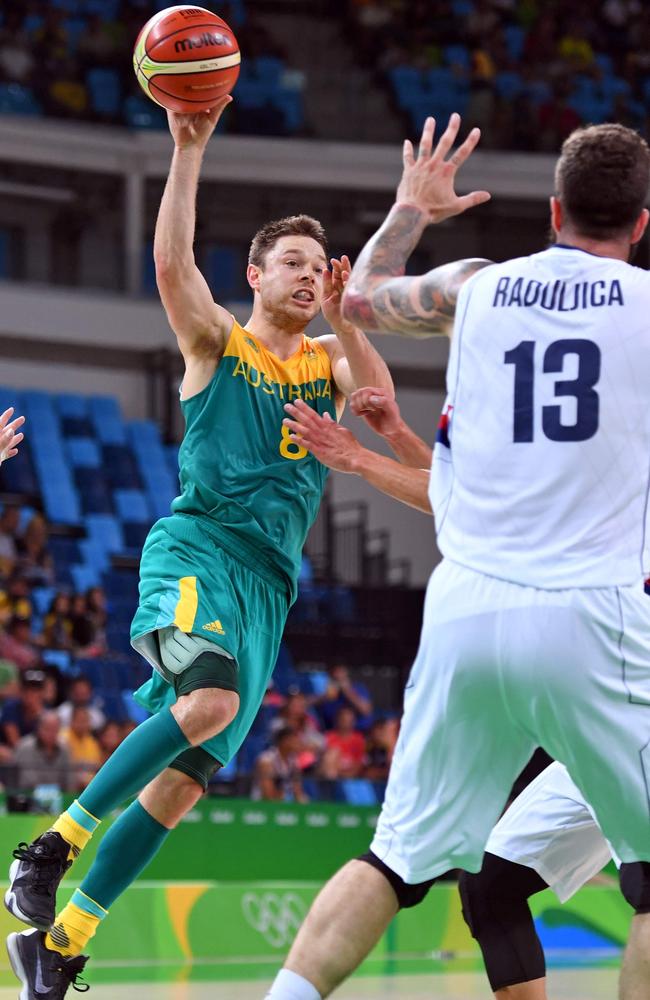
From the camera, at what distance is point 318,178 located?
2231 centimetres

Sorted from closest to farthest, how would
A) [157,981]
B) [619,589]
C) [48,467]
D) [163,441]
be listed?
[619,589] < [157,981] < [48,467] < [163,441]

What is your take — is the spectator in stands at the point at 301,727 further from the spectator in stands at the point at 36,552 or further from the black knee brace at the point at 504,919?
the black knee brace at the point at 504,919

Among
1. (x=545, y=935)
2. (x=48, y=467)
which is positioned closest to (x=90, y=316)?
(x=48, y=467)

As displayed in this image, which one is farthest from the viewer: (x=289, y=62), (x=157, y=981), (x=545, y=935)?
(x=289, y=62)

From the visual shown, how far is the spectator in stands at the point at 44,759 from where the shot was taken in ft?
35.3

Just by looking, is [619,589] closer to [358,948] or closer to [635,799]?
[635,799]

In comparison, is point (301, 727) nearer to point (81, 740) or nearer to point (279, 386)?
point (81, 740)

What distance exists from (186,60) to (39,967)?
296 cm

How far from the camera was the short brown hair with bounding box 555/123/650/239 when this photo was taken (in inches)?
132

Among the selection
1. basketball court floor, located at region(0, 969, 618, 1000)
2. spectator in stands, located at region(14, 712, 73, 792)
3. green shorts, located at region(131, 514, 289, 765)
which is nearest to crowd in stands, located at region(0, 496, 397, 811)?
spectator in stands, located at region(14, 712, 73, 792)

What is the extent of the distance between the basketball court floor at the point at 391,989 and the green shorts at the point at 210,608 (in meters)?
1.73

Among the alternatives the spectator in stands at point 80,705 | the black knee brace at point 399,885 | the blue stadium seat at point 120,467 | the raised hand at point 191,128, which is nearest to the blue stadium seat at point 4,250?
the blue stadium seat at point 120,467

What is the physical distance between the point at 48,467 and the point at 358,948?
1532cm

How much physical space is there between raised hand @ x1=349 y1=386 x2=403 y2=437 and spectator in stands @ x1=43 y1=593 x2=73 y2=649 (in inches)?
424
